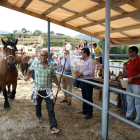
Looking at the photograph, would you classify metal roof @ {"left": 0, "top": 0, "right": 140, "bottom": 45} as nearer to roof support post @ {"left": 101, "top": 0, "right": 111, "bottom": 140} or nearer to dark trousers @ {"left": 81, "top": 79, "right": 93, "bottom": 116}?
roof support post @ {"left": 101, "top": 0, "right": 111, "bottom": 140}

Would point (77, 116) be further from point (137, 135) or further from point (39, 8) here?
point (39, 8)

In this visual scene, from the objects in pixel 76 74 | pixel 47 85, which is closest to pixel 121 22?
pixel 76 74

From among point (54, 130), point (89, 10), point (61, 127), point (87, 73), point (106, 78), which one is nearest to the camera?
point (106, 78)

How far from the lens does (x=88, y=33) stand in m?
6.14

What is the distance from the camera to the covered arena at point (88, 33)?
120 inches

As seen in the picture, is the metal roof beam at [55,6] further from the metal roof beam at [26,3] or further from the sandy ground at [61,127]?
the sandy ground at [61,127]

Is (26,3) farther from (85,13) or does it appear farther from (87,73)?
(87,73)

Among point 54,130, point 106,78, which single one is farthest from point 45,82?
point 106,78

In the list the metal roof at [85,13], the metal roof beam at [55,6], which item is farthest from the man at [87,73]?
the metal roof beam at [55,6]

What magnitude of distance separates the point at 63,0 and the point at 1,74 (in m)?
2.91

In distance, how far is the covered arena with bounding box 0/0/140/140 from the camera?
304cm

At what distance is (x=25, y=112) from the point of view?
4.58 meters

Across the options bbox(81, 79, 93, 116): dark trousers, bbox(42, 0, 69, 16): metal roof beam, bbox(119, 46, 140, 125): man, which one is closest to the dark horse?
bbox(42, 0, 69, 16): metal roof beam

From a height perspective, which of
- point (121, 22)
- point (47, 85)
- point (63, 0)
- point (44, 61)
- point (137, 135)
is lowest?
point (137, 135)
